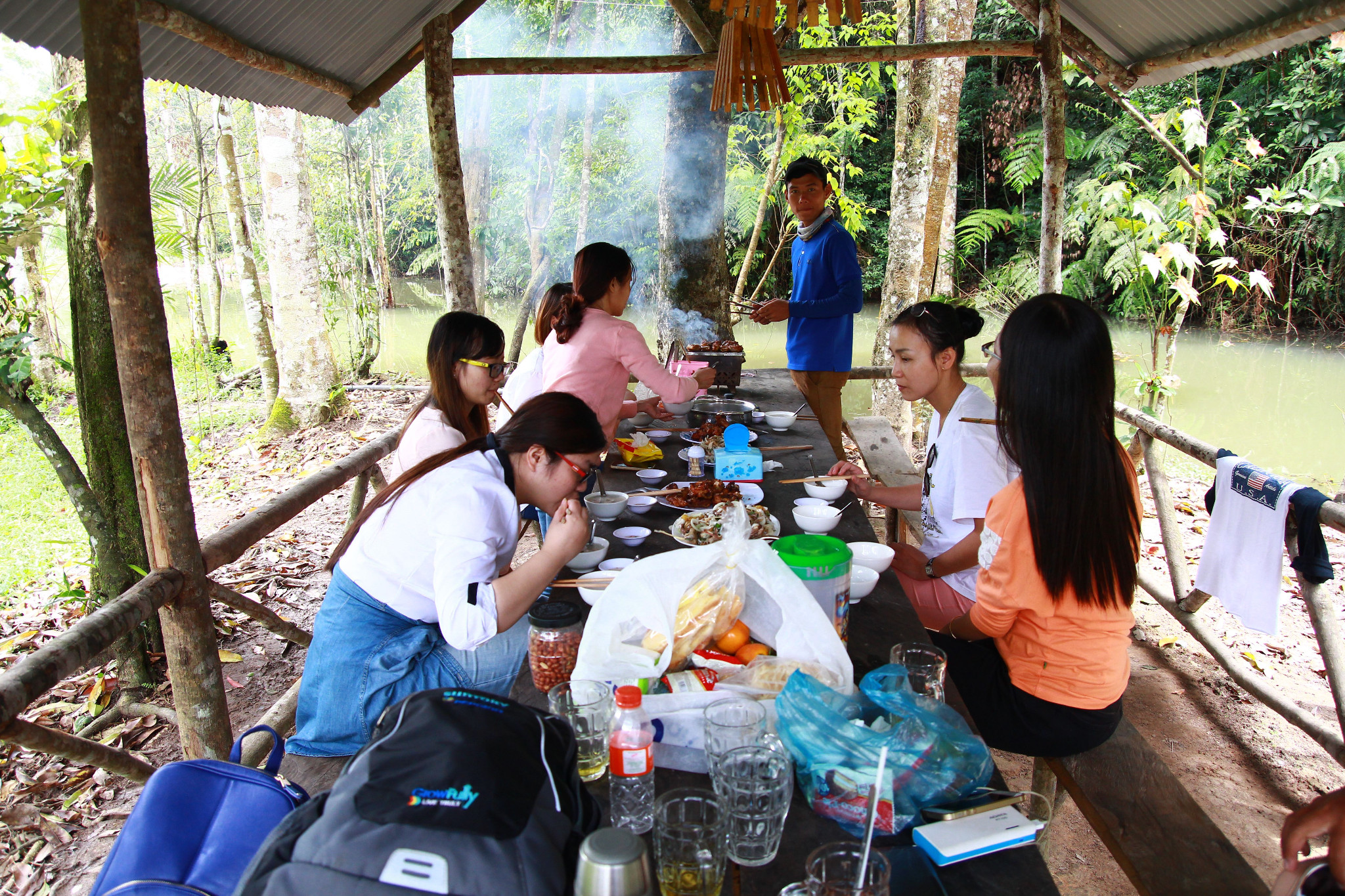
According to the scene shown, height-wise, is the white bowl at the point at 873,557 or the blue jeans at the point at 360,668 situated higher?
the white bowl at the point at 873,557

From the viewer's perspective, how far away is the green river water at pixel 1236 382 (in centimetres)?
971

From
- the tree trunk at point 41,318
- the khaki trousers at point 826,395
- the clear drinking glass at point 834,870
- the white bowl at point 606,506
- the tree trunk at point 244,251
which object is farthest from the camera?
the tree trunk at point 244,251

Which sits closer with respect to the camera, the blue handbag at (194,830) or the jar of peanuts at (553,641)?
the blue handbag at (194,830)

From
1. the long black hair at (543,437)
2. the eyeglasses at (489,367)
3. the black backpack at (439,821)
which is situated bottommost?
the black backpack at (439,821)

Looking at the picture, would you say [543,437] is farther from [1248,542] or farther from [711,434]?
[1248,542]

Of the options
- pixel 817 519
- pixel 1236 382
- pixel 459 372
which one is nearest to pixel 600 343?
pixel 459 372

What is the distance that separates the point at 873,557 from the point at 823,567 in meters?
0.70

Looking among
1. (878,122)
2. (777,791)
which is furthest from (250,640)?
(878,122)

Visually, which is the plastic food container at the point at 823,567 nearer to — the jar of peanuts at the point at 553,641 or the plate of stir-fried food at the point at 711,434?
the jar of peanuts at the point at 553,641

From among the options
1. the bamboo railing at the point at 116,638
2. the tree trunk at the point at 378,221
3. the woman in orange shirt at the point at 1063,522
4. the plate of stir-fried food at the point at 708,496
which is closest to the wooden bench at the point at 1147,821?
the woman in orange shirt at the point at 1063,522

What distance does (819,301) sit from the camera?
197 inches

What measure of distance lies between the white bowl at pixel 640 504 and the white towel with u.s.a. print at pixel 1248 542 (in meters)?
2.16

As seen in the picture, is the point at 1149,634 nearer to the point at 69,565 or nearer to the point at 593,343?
the point at 593,343

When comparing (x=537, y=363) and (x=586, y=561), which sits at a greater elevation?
(x=537, y=363)
